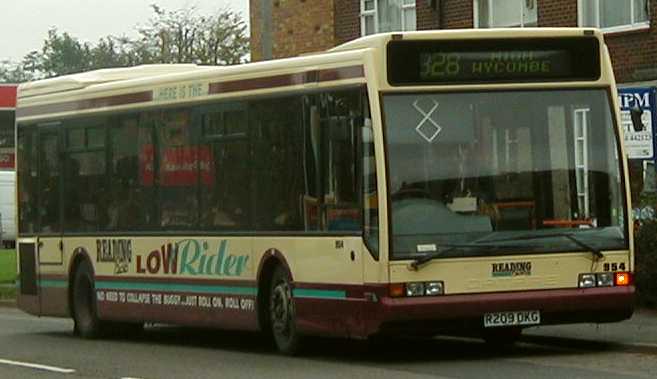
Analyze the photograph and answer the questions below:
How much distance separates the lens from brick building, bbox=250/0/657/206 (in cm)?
2880

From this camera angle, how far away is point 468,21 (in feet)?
108

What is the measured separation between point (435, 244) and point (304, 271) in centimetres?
154

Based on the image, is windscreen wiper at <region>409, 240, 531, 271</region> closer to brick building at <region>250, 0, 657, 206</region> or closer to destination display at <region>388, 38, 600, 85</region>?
destination display at <region>388, 38, 600, 85</region>

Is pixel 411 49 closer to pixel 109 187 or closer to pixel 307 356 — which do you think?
pixel 307 356

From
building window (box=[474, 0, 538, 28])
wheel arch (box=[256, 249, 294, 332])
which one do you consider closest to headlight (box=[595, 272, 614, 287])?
wheel arch (box=[256, 249, 294, 332])

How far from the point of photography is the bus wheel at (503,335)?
17.7m

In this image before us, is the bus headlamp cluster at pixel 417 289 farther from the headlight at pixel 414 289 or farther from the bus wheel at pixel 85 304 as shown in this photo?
the bus wheel at pixel 85 304

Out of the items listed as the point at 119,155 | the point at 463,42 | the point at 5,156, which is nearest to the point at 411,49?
the point at 463,42

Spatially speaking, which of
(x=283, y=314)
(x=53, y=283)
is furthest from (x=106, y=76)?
(x=283, y=314)

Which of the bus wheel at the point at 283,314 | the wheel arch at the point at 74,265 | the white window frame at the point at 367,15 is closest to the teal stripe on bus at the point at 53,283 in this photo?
the wheel arch at the point at 74,265

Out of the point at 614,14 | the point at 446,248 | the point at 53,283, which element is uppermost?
the point at 614,14

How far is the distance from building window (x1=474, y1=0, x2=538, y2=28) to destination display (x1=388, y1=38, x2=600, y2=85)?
15024mm

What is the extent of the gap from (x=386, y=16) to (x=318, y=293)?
1871 centimetres

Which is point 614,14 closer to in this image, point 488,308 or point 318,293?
point 318,293
